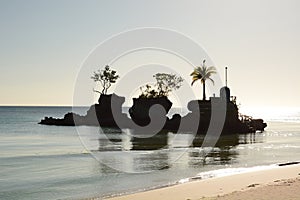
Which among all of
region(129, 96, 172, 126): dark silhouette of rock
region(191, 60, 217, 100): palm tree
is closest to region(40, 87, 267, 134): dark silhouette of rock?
region(129, 96, 172, 126): dark silhouette of rock

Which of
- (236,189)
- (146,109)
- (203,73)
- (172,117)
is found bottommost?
(236,189)

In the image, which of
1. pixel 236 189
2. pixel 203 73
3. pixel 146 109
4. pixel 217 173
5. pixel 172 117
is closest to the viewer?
pixel 236 189

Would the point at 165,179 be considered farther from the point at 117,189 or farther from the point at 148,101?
the point at 148,101

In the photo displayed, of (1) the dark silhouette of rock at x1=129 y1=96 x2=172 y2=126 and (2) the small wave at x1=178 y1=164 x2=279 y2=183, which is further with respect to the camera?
(1) the dark silhouette of rock at x1=129 y1=96 x2=172 y2=126

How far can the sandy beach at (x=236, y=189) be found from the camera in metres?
14.3

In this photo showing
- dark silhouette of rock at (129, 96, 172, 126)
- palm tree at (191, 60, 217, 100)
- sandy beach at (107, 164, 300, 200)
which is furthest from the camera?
dark silhouette of rock at (129, 96, 172, 126)

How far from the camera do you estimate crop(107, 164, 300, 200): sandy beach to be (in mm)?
14258

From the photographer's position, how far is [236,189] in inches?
680

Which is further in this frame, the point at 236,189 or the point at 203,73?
the point at 203,73

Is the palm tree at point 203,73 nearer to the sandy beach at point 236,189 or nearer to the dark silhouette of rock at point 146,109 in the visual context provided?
the dark silhouette of rock at point 146,109

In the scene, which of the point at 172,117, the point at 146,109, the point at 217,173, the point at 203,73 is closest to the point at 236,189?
the point at 217,173

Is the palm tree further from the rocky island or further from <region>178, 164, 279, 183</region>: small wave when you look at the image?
<region>178, 164, 279, 183</region>: small wave

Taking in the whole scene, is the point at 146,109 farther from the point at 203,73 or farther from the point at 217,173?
the point at 217,173

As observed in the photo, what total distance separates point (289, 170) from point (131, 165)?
10.1m
